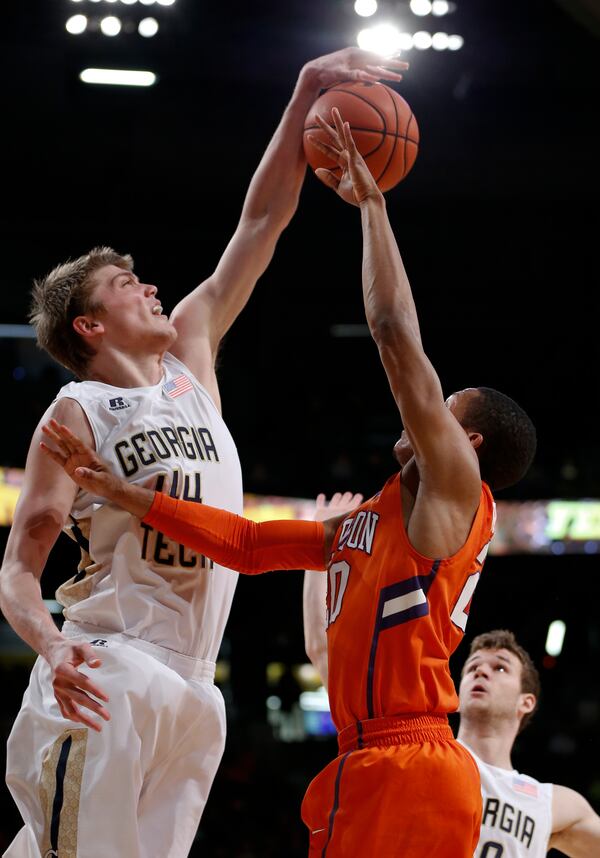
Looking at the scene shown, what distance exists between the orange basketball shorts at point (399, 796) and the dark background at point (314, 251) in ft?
23.7

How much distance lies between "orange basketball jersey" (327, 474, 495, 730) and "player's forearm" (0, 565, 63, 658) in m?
0.75

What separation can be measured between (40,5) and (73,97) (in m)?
0.77

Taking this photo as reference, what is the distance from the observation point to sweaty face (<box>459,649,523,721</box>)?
4.85 meters

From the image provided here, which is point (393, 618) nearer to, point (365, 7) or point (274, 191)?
point (274, 191)

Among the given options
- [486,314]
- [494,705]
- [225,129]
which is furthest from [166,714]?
[486,314]

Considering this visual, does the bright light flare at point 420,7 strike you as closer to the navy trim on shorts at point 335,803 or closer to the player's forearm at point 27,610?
the player's forearm at point 27,610

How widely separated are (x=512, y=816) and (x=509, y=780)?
183 mm

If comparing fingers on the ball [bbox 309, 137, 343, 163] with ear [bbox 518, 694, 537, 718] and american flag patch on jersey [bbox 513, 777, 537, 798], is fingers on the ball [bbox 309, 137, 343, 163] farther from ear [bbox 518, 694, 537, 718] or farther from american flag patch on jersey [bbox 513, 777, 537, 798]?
american flag patch on jersey [bbox 513, 777, 537, 798]

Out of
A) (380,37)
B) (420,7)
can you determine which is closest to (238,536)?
(380,37)

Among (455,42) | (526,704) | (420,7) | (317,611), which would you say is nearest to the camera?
(317,611)

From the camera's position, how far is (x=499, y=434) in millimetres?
3133

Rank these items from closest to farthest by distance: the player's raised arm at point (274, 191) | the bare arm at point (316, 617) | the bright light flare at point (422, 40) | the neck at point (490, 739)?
the player's raised arm at point (274, 191) < the bare arm at point (316, 617) < the neck at point (490, 739) < the bright light flare at point (422, 40)

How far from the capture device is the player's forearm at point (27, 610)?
9.39ft

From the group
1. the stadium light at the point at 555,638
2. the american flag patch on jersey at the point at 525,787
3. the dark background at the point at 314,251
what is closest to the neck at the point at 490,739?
the american flag patch on jersey at the point at 525,787
